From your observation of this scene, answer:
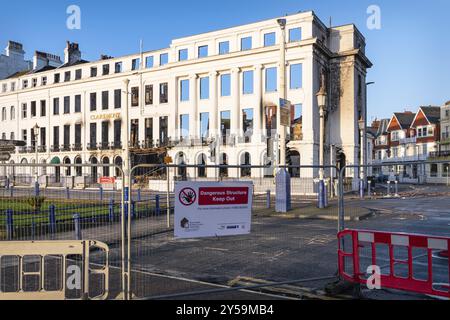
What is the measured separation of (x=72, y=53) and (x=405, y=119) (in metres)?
65.5

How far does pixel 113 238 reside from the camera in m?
9.79

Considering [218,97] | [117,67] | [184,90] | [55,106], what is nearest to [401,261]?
[218,97]

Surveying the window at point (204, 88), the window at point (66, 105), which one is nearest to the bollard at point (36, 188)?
the window at point (204, 88)

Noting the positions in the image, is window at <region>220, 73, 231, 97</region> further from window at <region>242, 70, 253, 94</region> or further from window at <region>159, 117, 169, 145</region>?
window at <region>159, 117, 169, 145</region>

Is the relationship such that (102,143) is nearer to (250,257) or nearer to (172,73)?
(172,73)

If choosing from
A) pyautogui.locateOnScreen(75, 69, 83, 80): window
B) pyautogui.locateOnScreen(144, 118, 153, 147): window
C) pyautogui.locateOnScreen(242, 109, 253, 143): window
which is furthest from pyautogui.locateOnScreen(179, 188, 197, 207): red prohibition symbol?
pyautogui.locateOnScreen(75, 69, 83, 80): window

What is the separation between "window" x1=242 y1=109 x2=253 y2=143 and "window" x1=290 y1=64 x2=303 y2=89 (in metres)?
5.54

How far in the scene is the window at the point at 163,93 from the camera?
50.1m

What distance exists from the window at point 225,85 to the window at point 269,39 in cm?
565

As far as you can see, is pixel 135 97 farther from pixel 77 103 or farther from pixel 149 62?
pixel 77 103

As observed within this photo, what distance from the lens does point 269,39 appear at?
43625 millimetres
